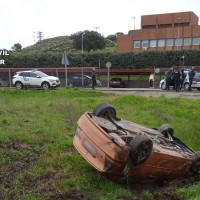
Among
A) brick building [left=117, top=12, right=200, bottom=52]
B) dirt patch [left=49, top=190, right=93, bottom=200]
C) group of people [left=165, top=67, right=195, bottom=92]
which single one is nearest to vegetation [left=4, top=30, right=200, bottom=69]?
brick building [left=117, top=12, right=200, bottom=52]

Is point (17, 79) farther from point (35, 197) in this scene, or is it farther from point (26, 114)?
point (35, 197)

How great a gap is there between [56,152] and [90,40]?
75.5 m

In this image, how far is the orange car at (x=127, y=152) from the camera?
6207 mm

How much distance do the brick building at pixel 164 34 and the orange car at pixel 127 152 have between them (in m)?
56.3

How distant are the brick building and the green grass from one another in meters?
50.4

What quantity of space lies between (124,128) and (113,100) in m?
9.11

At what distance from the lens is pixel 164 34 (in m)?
66.2

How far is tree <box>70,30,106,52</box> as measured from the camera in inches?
3228

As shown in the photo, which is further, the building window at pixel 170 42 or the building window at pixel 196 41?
the building window at pixel 170 42

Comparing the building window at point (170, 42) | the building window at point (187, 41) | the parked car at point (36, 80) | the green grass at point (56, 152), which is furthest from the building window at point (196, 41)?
the green grass at point (56, 152)

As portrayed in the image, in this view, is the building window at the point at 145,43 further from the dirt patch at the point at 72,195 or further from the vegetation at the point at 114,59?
the dirt patch at the point at 72,195

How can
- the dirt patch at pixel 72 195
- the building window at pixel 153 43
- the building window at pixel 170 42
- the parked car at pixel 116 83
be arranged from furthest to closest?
the building window at pixel 153 43 → the building window at pixel 170 42 → the parked car at pixel 116 83 → the dirt patch at pixel 72 195

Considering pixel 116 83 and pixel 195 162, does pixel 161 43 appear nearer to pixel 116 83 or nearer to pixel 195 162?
pixel 116 83

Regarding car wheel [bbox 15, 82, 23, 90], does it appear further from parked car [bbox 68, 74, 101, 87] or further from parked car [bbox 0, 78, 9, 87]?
parked car [bbox 0, 78, 9, 87]
